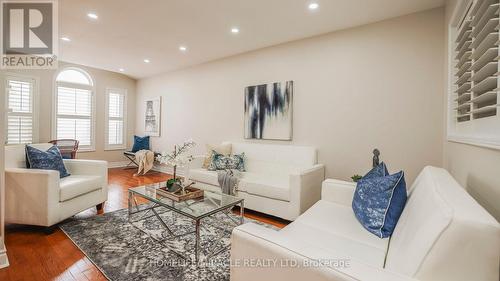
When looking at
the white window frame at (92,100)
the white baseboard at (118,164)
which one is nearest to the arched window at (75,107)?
the white window frame at (92,100)

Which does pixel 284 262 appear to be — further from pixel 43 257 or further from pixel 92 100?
pixel 92 100

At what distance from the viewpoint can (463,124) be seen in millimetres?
1782

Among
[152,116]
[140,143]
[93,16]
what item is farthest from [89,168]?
[152,116]

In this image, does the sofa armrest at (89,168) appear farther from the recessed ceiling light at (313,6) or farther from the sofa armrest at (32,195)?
the recessed ceiling light at (313,6)

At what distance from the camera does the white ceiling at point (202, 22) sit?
2541 millimetres

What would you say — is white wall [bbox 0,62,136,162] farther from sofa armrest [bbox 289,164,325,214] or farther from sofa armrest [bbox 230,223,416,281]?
sofa armrest [bbox 230,223,416,281]

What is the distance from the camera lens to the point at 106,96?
228 inches

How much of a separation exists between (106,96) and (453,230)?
6.88m

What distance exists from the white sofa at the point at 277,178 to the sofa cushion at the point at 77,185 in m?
1.28

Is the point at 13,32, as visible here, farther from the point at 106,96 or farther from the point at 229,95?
the point at 229,95

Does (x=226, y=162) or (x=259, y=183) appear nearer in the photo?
(x=259, y=183)

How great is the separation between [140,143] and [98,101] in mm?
1468

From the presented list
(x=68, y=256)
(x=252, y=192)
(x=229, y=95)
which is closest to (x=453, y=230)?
(x=252, y=192)

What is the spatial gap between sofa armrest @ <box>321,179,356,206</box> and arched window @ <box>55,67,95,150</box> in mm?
5876
